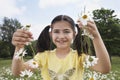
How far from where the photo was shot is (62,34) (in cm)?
354

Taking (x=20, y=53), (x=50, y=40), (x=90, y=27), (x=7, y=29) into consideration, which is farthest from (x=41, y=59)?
(x=7, y=29)

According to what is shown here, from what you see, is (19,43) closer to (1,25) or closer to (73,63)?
(73,63)

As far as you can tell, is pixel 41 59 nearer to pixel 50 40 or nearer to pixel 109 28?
pixel 50 40

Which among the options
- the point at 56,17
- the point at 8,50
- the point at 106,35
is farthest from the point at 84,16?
the point at 8,50

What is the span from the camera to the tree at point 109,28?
1465 inches

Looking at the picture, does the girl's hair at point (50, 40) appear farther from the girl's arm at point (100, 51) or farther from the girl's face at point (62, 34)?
the girl's arm at point (100, 51)

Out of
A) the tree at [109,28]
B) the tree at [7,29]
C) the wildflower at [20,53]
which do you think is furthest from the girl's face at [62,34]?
the tree at [7,29]

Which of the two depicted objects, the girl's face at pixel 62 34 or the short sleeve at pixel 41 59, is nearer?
the girl's face at pixel 62 34

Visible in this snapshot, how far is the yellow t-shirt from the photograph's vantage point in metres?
3.49

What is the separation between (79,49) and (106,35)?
34.9 m

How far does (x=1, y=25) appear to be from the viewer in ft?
211

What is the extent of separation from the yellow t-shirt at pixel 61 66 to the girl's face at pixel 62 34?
0.43 ft

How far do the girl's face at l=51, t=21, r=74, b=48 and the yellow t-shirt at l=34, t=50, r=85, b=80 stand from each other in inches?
5.2

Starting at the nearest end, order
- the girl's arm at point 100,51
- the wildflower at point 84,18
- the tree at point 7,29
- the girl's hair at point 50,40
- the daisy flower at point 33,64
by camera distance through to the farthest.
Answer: the wildflower at point 84,18, the girl's arm at point 100,51, the daisy flower at point 33,64, the girl's hair at point 50,40, the tree at point 7,29
